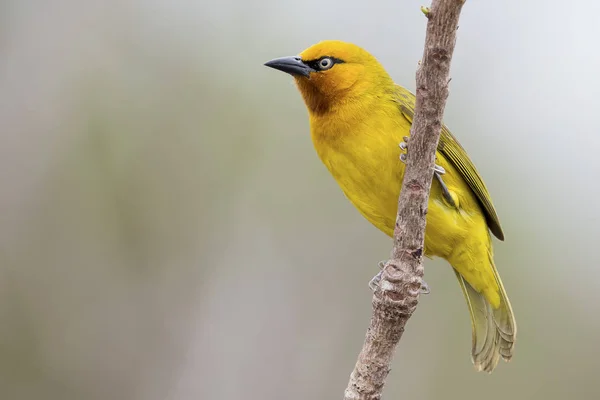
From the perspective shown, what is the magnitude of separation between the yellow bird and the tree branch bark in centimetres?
85

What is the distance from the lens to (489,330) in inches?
183

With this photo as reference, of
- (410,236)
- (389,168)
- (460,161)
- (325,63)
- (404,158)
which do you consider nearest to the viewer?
(410,236)

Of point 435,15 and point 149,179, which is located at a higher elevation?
point 435,15

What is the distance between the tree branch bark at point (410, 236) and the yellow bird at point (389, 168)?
0.85m

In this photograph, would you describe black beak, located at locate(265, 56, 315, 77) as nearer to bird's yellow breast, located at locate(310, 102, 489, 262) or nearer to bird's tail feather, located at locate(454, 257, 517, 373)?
bird's yellow breast, located at locate(310, 102, 489, 262)

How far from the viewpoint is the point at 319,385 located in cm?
616

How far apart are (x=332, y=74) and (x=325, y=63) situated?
0.41 feet

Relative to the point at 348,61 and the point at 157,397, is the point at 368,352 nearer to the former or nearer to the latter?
the point at 348,61

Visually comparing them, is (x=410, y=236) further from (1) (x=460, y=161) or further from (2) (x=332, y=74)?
(2) (x=332, y=74)

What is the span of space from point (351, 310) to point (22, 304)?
2.89 metres

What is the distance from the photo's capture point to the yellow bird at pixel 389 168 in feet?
13.2

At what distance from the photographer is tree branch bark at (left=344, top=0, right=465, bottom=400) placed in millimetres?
2820

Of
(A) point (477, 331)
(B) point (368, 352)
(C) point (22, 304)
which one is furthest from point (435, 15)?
(C) point (22, 304)

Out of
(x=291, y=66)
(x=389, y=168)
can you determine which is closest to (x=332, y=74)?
(x=291, y=66)
